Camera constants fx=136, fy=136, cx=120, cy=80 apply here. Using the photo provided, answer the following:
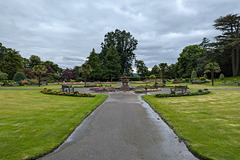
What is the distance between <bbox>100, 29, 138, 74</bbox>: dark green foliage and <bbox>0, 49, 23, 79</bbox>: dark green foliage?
35759 mm

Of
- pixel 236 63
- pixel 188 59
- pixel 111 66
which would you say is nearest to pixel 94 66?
pixel 111 66

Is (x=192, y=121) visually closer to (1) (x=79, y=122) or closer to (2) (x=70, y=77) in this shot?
(1) (x=79, y=122)

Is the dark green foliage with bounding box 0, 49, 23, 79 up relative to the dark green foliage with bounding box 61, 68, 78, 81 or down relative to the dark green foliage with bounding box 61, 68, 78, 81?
up

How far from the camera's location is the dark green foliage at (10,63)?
53306mm

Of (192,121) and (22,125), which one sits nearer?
(22,125)

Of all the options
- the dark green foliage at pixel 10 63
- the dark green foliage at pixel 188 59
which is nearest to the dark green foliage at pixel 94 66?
the dark green foliage at pixel 10 63

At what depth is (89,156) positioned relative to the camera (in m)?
3.81

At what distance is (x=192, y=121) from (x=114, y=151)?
4529mm

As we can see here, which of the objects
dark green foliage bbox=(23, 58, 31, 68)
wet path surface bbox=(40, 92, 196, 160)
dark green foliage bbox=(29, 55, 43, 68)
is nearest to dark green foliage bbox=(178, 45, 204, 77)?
wet path surface bbox=(40, 92, 196, 160)

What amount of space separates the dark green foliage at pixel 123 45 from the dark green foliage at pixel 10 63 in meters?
35.8

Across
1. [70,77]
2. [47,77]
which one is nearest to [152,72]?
[70,77]

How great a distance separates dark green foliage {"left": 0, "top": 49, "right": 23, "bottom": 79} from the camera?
53.3m

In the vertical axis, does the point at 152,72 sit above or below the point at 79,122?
above

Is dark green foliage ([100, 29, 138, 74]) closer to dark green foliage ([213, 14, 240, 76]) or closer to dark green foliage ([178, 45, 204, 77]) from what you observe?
dark green foliage ([178, 45, 204, 77])
